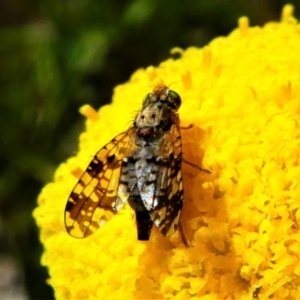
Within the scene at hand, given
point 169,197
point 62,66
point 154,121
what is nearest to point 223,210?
point 169,197

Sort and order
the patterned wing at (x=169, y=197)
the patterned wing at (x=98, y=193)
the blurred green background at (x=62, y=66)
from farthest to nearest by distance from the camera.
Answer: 1. the blurred green background at (x=62, y=66)
2. the patterned wing at (x=98, y=193)
3. the patterned wing at (x=169, y=197)

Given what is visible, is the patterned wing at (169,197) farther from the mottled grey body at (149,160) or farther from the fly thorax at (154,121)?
the fly thorax at (154,121)

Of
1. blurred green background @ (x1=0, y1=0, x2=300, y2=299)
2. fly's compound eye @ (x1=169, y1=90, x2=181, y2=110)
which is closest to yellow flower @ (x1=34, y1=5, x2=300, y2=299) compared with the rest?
fly's compound eye @ (x1=169, y1=90, x2=181, y2=110)

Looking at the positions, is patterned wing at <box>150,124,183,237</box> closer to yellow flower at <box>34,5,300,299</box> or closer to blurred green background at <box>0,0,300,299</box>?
yellow flower at <box>34,5,300,299</box>

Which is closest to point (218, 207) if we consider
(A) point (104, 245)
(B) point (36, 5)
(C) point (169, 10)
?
(A) point (104, 245)

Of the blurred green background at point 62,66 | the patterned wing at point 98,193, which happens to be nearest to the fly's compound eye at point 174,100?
the patterned wing at point 98,193

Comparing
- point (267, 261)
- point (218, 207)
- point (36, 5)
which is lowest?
point (267, 261)

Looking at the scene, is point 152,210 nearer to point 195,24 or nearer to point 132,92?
point 132,92
